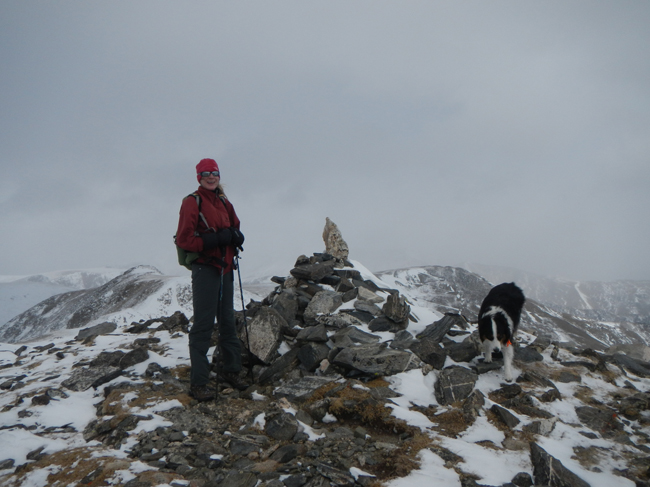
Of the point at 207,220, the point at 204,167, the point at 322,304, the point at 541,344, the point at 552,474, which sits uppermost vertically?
the point at 204,167

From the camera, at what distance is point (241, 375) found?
7812mm

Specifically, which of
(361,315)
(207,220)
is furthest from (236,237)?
(361,315)

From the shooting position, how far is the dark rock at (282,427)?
529 cm

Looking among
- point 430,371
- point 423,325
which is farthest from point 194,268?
point 423,325

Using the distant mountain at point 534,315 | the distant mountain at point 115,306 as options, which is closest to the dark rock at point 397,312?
the distant mountain at point 115,306

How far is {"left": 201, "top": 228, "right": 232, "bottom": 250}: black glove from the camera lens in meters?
6.53

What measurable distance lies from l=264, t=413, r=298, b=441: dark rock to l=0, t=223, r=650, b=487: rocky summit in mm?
27

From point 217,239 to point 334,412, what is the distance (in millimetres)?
3686

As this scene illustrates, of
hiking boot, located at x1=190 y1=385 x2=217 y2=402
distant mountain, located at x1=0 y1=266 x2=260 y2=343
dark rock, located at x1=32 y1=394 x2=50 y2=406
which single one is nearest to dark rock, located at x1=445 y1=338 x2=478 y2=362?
hiking boot, located at x1=190 y1=385 x2=217 y2=402

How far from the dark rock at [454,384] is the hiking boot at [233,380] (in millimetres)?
3819

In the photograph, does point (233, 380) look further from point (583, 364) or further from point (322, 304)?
point (583, 364)

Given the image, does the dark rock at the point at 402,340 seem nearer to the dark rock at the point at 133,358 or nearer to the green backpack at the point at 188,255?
the green backpack at the point at 188,255

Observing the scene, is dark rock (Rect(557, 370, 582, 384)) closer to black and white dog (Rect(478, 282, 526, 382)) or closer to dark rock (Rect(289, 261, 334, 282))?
black and white dog (Rect(478, 282, 526, 382))

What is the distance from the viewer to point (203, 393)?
6637 mm
